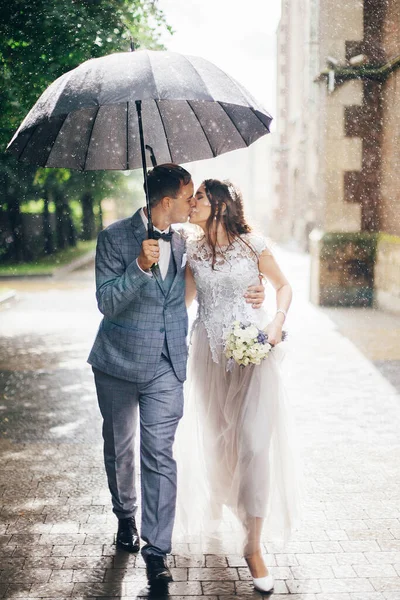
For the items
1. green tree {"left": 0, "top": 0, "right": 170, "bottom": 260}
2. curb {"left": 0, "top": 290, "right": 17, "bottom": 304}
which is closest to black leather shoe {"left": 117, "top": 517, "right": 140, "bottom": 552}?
green tree {"left": 0, "top": 0, "right": 170, "bottom": 260}

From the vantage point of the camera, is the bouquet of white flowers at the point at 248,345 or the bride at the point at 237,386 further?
the bride at the point at 237,386

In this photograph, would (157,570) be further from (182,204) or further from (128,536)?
(182,204)

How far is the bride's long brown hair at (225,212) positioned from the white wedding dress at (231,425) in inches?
2.0

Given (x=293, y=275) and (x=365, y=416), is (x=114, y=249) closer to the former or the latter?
(x=365, y=416)

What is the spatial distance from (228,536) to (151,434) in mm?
945

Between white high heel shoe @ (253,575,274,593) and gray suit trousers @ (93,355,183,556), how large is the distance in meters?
0.47

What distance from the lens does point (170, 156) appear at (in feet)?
14.7

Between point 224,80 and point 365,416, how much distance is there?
4.34 meters

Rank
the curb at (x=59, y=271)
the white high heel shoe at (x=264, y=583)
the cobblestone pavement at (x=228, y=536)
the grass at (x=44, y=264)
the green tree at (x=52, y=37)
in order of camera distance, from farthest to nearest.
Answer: the grass at (x=44, y=264) < the curb at (x=59, y=271) < the green tree at (x=52, y=37) < the cobblestone pavement at (x=228, y=536) < the white high heel shoe at (x=264, y=583)

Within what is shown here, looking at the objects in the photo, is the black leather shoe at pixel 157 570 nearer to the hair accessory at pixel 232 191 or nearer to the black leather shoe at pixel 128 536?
the black leather shoe at pixel 128 536

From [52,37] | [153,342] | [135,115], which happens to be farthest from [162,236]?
[52,37]

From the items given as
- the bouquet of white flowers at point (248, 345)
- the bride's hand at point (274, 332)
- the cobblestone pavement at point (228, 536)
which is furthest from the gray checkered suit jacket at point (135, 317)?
the cobblestone pavement at point (228, 536)

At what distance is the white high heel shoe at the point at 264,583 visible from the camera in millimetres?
3805

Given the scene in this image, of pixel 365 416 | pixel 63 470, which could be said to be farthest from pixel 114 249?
pixel 365 416
